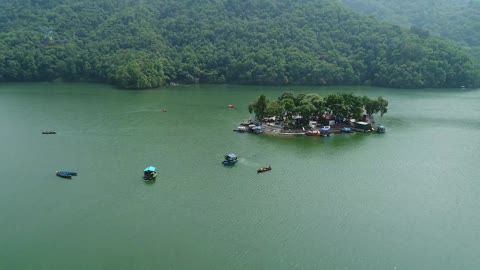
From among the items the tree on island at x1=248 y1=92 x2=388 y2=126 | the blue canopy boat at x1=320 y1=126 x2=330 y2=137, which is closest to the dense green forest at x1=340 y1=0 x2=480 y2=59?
the tree on island at x1=248 y1=92 x2=388 y2=126

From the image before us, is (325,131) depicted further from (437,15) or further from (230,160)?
(437,15)

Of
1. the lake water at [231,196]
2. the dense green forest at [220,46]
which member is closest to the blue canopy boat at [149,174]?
the lake water at [231,196]

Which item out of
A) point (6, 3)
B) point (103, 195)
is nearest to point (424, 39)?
point (103, 195)

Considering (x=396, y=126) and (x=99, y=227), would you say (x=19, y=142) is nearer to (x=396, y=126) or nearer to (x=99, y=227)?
(x=99, y=227)

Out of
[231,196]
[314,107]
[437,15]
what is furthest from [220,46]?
[437,15]

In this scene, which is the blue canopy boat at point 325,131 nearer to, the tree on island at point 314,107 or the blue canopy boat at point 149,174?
the tree on island at point 314,107

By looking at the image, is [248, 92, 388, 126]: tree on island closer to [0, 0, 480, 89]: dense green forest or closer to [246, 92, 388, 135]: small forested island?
[246, 92, 388, 135]: small forested island
